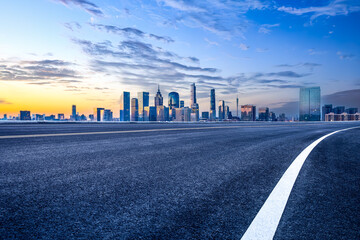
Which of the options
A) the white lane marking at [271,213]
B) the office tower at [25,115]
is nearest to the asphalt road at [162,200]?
the white lane marking at [271,213]

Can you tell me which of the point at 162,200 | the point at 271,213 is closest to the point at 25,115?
the point at 162,200

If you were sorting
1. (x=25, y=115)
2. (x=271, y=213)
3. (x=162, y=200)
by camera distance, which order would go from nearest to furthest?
1. (x=271, y=213)
2. (x=162, y=200)
3. (x=25, y=115)

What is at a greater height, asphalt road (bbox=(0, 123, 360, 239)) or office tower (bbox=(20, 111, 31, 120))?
office tower (bbox=(20, 111, 31, 120))

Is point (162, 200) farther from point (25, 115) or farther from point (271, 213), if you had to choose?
point (25, 115)

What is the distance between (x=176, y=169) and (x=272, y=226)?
2.48 m

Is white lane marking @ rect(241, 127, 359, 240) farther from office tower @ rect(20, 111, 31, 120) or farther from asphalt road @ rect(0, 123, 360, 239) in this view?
office tower @ rect(20, 111, 31, 120)

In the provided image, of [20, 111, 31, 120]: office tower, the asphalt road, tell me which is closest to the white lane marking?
the asphalt road

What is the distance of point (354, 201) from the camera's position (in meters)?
2.82

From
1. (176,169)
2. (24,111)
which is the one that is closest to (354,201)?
(176,169)

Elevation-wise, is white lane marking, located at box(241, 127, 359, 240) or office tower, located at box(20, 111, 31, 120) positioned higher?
office tower, located at box(20, 111, 31, 120)

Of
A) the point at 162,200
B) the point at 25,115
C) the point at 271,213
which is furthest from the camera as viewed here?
the point at 25,115

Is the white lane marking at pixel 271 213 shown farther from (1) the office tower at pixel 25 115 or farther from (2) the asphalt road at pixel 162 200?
(1) the office tower at pixel 25 115

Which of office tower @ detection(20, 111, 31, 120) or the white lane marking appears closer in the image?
the white lane marking

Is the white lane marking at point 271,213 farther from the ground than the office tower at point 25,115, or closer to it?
closer to it
